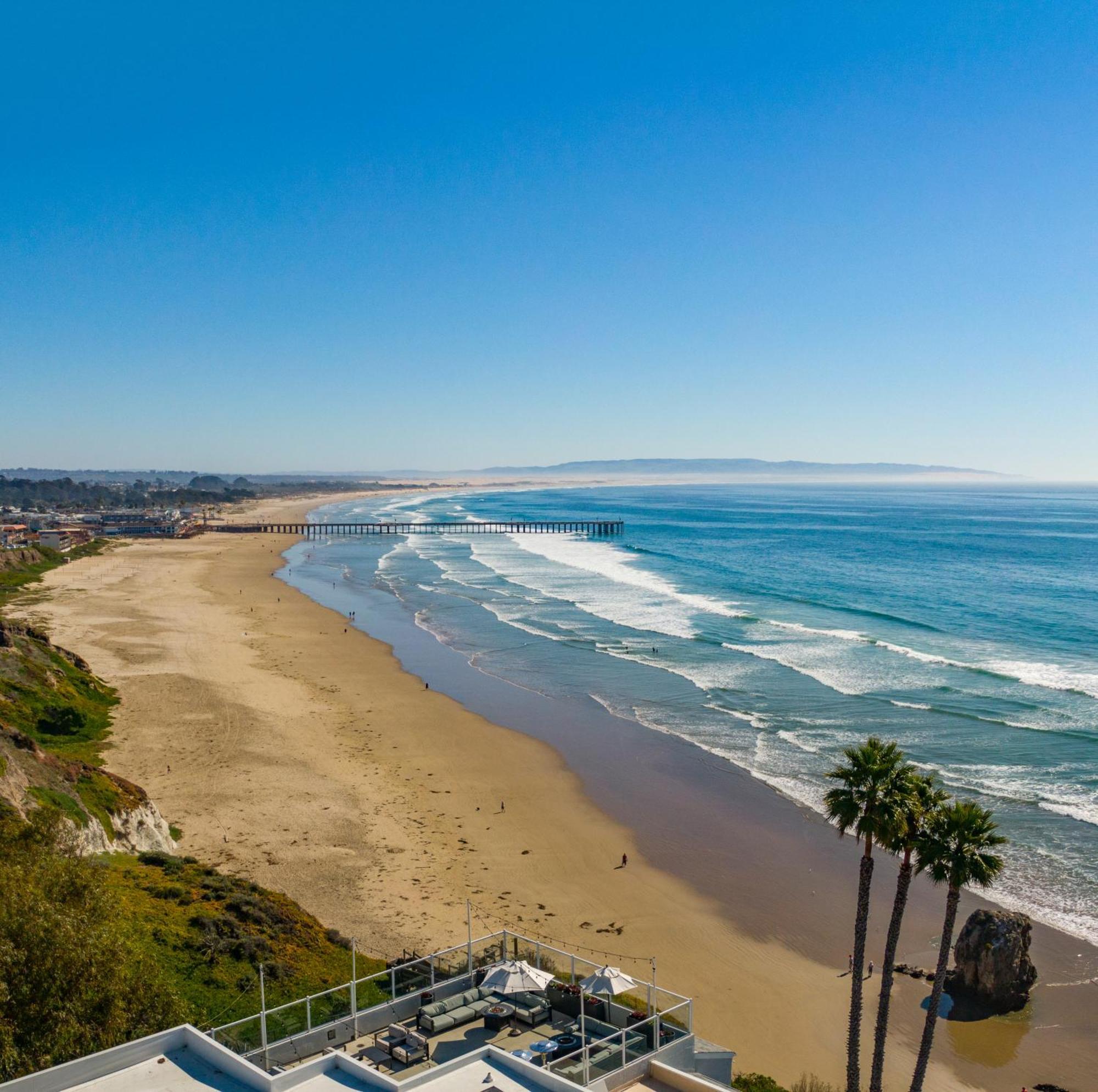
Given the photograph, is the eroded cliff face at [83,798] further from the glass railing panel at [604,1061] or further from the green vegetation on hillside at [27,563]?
the green vegetation on hillside at [27,563]

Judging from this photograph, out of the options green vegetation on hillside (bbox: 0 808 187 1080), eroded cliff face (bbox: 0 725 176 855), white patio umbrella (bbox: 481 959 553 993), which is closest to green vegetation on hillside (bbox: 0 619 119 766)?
eroded cliff face (bbox: 0 725 176 855)

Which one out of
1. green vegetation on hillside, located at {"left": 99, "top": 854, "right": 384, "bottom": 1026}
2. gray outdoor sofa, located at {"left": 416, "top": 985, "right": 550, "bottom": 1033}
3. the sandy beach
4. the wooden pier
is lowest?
the sandy beach

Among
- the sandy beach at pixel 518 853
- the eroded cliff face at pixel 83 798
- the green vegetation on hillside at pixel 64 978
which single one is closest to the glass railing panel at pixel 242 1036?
the green vegetation on hillside at pixel 64 978

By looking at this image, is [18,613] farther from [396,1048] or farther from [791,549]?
[791,549]

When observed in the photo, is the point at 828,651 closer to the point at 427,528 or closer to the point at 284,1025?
the point at 284,1025

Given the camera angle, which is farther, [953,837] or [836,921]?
[836,921]

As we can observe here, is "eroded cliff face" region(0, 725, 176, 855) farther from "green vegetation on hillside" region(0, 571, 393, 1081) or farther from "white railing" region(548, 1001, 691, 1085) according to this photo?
"white railing" region(548, 1001, 691, 1085)

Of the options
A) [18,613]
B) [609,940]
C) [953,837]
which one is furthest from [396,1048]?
[18,613]
